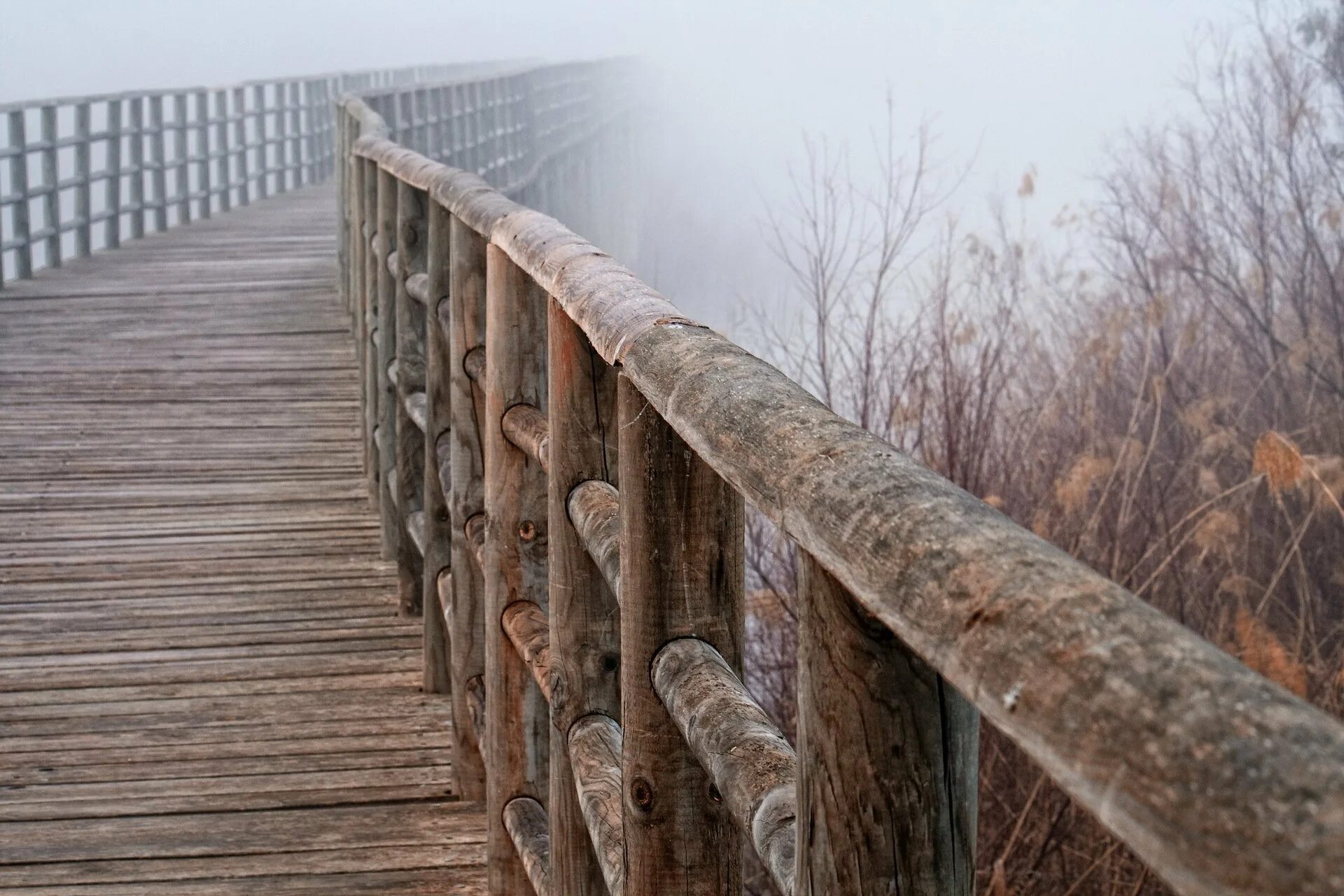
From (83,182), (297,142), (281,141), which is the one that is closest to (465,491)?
(83,182)

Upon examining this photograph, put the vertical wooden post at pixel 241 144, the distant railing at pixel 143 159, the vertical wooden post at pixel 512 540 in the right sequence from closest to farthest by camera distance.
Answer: the vertical wooden post at pixel 512 540
the distant railing at pixel 143 159
the vertical wooden post at pixel 241 144

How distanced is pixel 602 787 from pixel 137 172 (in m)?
11.2

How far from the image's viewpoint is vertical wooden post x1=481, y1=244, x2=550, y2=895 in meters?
2.44

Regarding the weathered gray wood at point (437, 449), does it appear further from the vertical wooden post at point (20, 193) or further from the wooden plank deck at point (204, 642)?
the vertical wooden post at point (20, 193)

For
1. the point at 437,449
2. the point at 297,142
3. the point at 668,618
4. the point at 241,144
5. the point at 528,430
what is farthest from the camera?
the point at 297,142

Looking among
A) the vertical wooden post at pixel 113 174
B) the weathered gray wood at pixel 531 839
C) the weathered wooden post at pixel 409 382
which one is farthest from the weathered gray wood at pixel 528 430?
the vertical wooden post at pixel 113 174

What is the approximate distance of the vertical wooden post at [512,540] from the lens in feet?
8.02

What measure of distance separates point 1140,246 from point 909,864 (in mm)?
9304

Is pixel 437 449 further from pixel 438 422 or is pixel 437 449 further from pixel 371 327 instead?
pixel 371 327

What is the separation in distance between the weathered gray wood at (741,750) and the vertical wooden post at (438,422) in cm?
178

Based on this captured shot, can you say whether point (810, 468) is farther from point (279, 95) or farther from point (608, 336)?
point (279, 95)

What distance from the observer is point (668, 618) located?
149 cm

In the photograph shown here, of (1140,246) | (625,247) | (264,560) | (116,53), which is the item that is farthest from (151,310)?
(116,53)

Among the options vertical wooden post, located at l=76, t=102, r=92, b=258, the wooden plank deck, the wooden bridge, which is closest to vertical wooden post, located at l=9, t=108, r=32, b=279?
vertical wooden post, located at l=76, t=102, r=92, b=258
